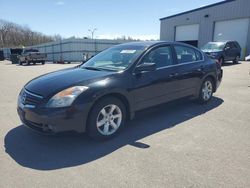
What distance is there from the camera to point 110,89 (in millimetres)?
3732

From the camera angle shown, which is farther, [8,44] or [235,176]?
[8,44]

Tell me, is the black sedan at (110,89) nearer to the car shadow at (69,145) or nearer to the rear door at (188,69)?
the rear door at (188,69)

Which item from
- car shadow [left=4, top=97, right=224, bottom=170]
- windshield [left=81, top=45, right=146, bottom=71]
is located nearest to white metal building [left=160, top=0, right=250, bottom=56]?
windshield [left=81, top=45, right=146, bottom=71]

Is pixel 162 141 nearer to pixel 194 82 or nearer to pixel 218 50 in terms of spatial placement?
pixel 194 82

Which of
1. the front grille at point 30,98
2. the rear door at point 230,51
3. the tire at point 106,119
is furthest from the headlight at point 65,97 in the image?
the rear door at point 230,51

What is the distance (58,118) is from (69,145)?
0.62 meters

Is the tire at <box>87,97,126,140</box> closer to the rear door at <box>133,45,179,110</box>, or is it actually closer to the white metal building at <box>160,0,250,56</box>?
the rear door at <box>133,45,179,110</box>

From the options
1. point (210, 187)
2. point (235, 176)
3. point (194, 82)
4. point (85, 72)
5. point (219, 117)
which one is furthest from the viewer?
point (194, 82)

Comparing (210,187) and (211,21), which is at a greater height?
(211,21)

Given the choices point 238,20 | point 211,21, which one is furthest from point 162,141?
point 211,21

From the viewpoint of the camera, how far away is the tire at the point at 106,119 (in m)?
3.63

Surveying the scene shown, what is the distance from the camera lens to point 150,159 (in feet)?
10.6

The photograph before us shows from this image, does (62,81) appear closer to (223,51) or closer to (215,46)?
(223,51)

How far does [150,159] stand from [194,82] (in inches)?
112
